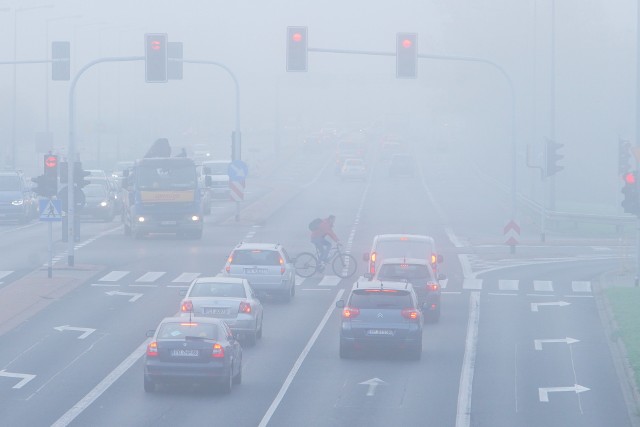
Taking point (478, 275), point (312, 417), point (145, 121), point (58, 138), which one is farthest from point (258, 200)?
point (145, 121)

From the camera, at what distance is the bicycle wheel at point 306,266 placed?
35.9 metres

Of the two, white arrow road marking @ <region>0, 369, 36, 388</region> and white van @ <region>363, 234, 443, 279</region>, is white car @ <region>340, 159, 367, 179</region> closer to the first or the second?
white van @ <region>363, 234, 443, 279</region>

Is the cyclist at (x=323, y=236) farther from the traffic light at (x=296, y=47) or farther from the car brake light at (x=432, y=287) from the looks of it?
the car brake light at (x=432, y=287)

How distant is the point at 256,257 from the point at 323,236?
5392 mm

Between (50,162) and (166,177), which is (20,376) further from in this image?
(166,177)

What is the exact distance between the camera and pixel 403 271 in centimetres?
2741

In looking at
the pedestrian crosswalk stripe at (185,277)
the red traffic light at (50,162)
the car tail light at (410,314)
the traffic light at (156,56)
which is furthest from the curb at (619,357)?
the red traffic light at (50,162)

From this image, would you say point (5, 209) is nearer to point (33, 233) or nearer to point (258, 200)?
point (33, 233)

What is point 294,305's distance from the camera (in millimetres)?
30438

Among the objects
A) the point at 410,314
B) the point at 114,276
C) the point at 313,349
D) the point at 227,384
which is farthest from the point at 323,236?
the point at 227,384

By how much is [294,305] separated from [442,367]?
27.6 ft

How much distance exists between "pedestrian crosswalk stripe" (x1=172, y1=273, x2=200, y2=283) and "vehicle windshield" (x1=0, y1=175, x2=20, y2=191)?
59.5 feet

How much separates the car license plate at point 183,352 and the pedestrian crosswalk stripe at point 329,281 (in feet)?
50.9

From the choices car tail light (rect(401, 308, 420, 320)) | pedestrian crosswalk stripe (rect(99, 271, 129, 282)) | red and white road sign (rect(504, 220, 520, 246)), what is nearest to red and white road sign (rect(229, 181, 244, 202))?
red and white road sign (rect(504, 220, 520, 246))
